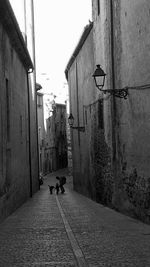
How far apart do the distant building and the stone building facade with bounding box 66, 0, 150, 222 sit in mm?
37274

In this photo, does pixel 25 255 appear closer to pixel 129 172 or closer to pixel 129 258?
pixel 129 258

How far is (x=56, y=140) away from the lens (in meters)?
62.3

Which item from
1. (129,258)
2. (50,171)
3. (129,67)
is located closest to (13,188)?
(129,67)

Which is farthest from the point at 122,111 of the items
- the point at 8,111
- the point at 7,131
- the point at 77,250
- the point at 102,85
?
the point at 77,250

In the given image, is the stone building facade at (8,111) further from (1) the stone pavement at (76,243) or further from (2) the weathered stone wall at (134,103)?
(2) the weathered stone wall at (134,103)

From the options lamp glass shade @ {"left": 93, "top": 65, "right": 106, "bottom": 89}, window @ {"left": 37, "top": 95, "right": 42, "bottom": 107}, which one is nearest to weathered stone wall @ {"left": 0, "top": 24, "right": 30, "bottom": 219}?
lamp glass shade @ {"left": 93, "top": 65, "right": 106, "bottom": 89}

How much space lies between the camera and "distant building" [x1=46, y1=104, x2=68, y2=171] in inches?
2167

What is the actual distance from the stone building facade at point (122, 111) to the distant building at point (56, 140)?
3727cm

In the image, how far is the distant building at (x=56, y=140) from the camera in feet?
181

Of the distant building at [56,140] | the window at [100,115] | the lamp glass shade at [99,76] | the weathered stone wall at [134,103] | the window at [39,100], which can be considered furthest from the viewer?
the distant building at [56,140]

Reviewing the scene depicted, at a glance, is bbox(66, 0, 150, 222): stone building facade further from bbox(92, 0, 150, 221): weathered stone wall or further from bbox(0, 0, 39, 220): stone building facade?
bbox(0, 0, 39, 220): stone building facade

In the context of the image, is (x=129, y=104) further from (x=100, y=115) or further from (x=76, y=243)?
(x=100, y=115)

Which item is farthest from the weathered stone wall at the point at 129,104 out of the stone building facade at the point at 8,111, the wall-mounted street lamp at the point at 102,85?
the stone building facade at the point at 8,111

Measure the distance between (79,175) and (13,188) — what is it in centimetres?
997
